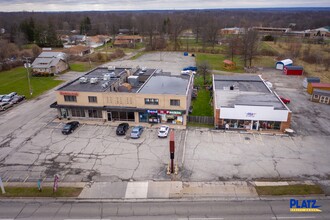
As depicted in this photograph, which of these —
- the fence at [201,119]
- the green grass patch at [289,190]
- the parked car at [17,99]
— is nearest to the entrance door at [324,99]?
the fence at [201,119]

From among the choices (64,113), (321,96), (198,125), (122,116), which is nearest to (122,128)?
(122,116)

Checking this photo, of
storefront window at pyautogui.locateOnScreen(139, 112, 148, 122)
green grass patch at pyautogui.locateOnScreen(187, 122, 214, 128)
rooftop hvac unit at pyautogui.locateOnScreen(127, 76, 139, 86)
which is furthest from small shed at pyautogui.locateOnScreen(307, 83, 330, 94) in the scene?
rooftop hvac unit at pyautogui.locateOnScreen(127, 76, 139, 86)

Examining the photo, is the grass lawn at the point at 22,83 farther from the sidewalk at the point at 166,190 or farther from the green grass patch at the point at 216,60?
the green grass patch at the point at 216,60

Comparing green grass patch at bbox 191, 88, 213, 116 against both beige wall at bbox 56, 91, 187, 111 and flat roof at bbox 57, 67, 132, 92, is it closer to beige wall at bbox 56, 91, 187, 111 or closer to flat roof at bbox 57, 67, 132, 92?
beige wall at bbox 56, 91, 187, 111

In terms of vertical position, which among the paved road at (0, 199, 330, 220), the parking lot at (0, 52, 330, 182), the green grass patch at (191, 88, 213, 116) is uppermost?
the green grass patch at (191, 88, 213, 116)

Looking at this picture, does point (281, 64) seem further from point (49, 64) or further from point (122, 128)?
point (49, 64)

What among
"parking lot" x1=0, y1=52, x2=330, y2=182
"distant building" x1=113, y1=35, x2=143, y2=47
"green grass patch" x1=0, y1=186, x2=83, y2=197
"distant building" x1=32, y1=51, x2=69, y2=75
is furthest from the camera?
"distant building" x1=113, y1=35, x2=143, y2=47

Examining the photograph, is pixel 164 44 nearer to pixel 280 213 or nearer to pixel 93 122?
pixel 93 122
